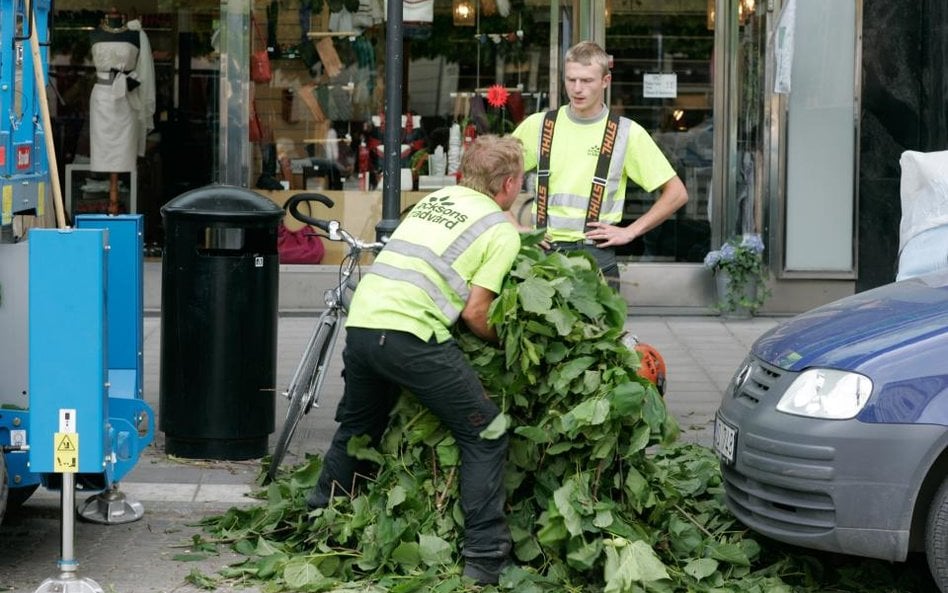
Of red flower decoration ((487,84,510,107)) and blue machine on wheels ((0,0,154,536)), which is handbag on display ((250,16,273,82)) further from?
blue machine on wheels ((0,0,154,536))

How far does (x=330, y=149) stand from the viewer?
12.8m

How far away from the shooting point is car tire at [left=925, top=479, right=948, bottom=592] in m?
5.20

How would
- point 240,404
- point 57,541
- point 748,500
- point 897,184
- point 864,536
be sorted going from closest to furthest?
point 864,536 → point 748,500 → point 57,541 → point 240,404 → point 897,184

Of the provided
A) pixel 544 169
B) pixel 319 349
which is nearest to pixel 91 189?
pixel 319 349

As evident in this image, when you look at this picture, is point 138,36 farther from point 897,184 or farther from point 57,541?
point 57,541

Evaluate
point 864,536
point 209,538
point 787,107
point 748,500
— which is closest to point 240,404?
point 209,538

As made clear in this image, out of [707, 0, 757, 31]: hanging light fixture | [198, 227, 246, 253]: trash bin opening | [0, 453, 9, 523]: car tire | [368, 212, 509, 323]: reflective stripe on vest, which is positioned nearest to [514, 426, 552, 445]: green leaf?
[368, 212, 509, 323]: reflective stripe on vest

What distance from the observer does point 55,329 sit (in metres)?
5.39

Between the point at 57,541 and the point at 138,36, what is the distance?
733 cm

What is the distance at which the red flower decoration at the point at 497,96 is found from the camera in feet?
41.8

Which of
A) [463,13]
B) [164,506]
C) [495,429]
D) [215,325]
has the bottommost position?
[164,506]

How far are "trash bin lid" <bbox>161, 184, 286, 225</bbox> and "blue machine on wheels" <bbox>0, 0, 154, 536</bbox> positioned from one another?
24.8 inches

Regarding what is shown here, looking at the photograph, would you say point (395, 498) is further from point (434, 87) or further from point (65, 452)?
point (434, 87)

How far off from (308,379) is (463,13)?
638 centimetres
